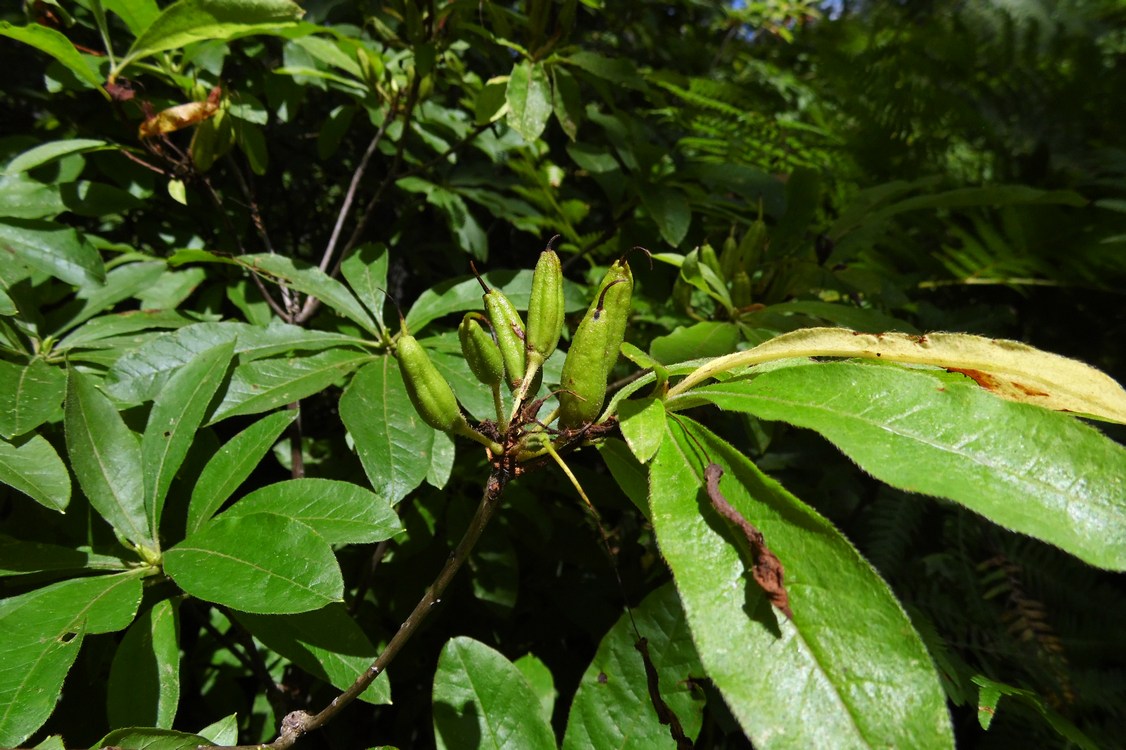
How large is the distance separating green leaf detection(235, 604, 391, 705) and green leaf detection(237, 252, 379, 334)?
53 centimetres

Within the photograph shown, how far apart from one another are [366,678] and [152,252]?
4.75ft

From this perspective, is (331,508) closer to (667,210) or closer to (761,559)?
(761,559)

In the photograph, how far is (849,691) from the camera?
46 cm

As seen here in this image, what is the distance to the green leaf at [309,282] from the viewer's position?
121 centimetres

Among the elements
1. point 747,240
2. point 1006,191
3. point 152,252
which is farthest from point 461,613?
point 1006,191

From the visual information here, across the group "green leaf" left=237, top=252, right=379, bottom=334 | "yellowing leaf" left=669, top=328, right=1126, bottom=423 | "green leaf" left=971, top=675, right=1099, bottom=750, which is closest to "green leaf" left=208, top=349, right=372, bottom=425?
"green leaf" left=237, top=252, right=379, bottom=334

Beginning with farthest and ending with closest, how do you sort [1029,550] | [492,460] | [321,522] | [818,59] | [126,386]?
[818,59]
[1029,550]
[126,386]
[321,522]
[492,460]

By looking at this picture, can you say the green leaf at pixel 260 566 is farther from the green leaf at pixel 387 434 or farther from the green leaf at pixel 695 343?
the green leaf at pixel 695 343

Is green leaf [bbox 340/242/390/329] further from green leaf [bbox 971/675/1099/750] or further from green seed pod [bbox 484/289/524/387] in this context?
green leaf [bbox 971/675/1099/750]

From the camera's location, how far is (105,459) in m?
0.93

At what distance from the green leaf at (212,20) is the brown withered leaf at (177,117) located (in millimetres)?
99

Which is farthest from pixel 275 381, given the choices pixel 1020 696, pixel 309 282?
pixel 1020 696

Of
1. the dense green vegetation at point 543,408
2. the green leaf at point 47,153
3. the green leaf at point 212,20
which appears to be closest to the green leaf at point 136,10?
the dense green vegetation at point 543,408

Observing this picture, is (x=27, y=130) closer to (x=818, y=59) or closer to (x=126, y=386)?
(x=126, y=386)
